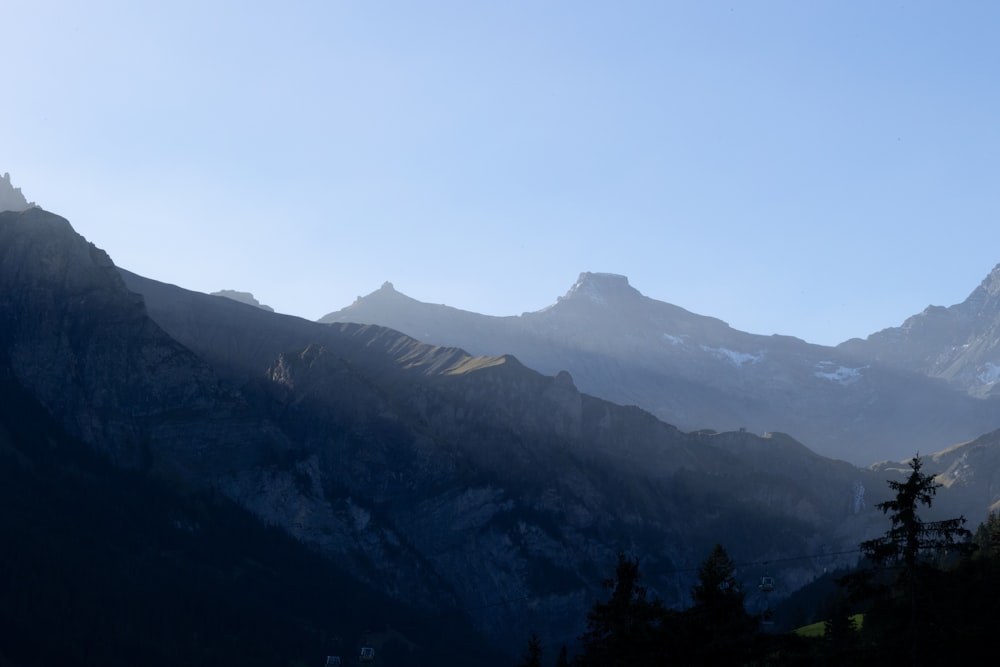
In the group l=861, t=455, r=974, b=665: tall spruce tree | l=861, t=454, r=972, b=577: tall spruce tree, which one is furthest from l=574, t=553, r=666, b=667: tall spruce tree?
l=861, t=454, r=972, b=577: tall spruce tree

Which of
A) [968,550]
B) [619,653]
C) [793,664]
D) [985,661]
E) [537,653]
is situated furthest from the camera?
[537,653]

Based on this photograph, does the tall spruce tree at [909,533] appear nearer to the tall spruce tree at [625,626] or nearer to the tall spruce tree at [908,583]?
the tall spruce tree at [908,583]

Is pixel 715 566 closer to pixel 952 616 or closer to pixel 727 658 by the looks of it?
pixel 727 658

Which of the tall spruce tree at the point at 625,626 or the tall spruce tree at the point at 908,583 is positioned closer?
the tall spruce tree at the point at 908,583

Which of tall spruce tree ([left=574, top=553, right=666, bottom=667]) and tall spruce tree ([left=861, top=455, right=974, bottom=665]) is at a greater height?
tall spruce tree ([left=861, top=455, right=974, bottom=665])

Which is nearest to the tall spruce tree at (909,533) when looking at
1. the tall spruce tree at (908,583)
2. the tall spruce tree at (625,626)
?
the tall spruce tree at (908,583)

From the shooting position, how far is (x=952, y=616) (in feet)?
209

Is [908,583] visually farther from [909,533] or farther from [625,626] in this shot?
[625,626]

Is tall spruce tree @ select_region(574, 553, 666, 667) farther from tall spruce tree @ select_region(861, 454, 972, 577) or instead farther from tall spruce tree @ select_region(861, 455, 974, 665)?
tall spruce tree @ select_region(861, 454, 972, 577)

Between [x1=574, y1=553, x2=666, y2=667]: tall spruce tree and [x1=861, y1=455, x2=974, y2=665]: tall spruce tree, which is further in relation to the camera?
[x1=574, y1=553, x2=666, y2=667]: tall spruce tree

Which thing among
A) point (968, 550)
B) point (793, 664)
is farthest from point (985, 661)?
point (968, 550)

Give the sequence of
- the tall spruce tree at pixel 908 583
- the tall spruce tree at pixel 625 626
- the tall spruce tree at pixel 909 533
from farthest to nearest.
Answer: the tall spruce tree at pixel 625 626 → the tall spruce tree at pixel 908 583 → the tall spruce tree at pixel 909 533

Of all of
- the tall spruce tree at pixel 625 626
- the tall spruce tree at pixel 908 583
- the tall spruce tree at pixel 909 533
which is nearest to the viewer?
the tall spruce tree at pixel 909 533

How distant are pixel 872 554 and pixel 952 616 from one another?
8.95m
